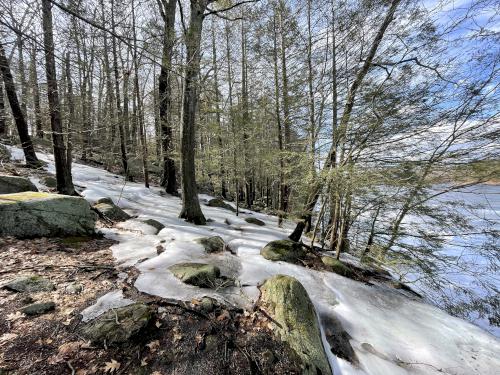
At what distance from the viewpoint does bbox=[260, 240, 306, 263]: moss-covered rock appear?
4355mm

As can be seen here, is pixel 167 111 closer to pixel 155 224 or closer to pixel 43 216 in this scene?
pixel 155 224

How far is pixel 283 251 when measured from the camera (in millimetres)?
4523

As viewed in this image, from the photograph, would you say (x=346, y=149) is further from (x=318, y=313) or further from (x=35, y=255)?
(x=35, y=255)

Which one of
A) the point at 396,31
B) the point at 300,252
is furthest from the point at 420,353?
the point at 396,31

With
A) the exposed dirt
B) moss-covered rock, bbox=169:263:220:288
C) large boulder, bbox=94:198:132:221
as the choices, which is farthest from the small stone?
large boulder, bbox=94:198:132:221

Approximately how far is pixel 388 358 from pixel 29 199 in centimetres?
595

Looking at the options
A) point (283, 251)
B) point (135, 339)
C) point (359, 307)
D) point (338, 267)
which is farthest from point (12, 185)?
point (359, 307)

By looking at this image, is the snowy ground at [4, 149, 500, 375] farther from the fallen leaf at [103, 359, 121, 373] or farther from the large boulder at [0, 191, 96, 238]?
the fallen leaf at [103, 359, 121, 373]

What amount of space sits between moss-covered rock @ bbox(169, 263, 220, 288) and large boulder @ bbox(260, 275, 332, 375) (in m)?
0.70

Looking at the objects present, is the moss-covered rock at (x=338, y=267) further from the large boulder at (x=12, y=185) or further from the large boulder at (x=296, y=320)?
the large boulder at (x=12, y=185)

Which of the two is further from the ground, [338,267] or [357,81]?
[357,81]

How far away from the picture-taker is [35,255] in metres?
3.44

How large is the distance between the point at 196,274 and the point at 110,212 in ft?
12.9

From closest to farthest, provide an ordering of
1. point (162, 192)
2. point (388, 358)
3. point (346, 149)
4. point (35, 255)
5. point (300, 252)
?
point (388, 358) → point (35, 255) → point (346, 149) → point (300, 252) → point (162, 192)
